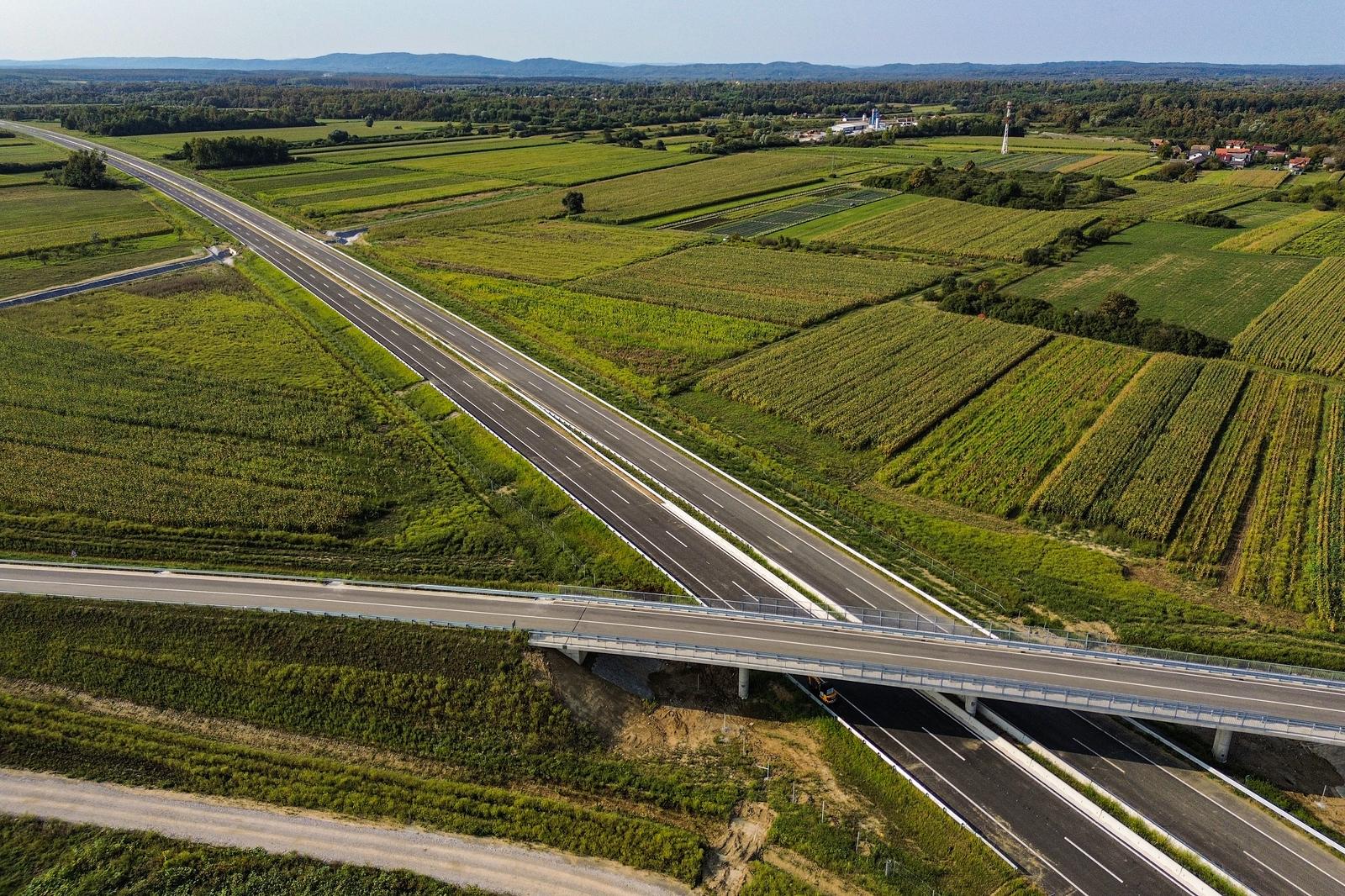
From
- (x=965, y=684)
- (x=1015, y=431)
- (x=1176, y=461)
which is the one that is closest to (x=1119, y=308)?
(x=1015, y=431)

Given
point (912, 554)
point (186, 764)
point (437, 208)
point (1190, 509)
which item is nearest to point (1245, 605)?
point (1190, 509)

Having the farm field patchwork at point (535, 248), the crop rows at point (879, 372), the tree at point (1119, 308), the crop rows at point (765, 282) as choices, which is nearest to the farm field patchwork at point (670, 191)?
the farm field patchwork at point (535, 248)

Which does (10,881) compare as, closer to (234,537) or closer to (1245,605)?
(234,537)

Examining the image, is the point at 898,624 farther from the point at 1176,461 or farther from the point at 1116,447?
the point at 1176,461

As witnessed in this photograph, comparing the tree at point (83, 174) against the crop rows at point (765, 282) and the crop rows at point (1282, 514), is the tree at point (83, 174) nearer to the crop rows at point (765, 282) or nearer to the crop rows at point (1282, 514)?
the crop rows at point (765, 282)

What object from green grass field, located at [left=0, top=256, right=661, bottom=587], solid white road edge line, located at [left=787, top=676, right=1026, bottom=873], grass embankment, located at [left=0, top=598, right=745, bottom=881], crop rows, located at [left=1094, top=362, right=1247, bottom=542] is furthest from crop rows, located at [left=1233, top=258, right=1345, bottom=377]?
grass embankment, located at [left=0, top=598, right=745, bottom=881]
